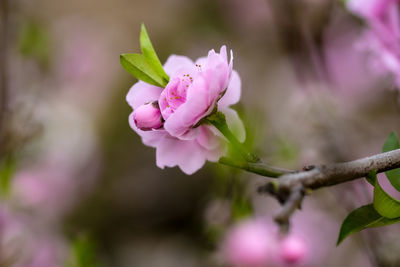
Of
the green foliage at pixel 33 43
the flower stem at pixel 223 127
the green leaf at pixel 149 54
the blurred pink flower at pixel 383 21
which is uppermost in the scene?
the green foliage at pixel 33 43

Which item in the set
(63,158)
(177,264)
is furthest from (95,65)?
(177,264)

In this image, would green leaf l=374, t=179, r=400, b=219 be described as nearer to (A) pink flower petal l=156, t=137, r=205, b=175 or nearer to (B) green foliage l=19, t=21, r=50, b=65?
(A) pink flower petal l=156, t=137, r=205, b=175

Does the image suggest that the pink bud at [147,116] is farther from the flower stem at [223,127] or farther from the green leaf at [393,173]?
the green leaf at [393,173]

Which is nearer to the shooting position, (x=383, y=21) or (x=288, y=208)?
(x=288, y=208)

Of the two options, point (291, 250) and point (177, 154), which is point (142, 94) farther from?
point (291, 250)

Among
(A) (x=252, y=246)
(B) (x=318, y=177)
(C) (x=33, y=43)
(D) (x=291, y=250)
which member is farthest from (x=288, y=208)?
(C) (x=33, y=43)

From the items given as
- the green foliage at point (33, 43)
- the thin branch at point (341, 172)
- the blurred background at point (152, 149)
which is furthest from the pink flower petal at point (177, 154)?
the green foliage at point (33, 43)

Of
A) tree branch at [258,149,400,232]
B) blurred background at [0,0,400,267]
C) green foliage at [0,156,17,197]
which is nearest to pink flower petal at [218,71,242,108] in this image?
tree branch at [258,149,400,232]
